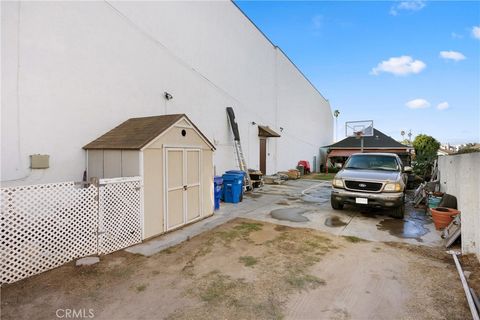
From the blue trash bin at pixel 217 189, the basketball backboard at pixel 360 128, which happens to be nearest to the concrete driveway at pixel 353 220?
the blue trash bin at pixel 217 189

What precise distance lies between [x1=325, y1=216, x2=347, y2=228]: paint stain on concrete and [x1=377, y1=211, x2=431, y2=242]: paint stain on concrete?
91 centimetres

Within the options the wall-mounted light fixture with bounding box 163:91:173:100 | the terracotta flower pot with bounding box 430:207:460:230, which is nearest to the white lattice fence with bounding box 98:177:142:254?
the wall-mounted light fixture with bounding box 163:91:173:100

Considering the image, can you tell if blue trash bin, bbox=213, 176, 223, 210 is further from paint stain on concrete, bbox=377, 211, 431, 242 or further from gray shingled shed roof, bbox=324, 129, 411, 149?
gray shingled shed roof, bbox=324, 129, 411, 149

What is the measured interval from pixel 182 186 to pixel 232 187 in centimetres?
338

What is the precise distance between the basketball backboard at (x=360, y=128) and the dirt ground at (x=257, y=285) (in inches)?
860

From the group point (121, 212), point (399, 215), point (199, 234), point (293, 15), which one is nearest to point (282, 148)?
point (293, 15)

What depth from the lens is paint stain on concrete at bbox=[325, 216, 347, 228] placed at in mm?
6836

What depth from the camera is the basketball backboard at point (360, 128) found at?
24.9m

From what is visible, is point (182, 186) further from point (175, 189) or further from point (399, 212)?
point (399, 212)

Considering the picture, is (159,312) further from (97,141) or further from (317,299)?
(97,141)

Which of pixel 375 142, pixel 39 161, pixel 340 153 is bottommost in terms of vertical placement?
pixel 39 161

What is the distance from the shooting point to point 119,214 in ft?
16.8

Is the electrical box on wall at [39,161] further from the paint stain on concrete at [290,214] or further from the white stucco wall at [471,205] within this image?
the white stucco wall at [471,205]

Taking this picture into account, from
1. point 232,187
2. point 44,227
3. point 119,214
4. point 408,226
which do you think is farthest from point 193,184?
point 408,226
